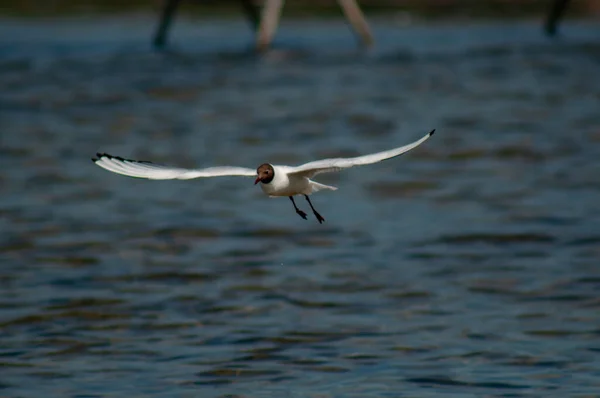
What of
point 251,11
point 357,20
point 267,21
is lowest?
point 251,11

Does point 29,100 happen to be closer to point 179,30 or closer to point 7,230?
point 7,230

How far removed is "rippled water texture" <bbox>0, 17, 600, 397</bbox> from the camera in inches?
382

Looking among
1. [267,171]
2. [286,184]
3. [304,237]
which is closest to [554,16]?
[304,237]

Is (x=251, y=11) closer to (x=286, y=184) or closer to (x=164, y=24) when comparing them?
(x=164, y=24)

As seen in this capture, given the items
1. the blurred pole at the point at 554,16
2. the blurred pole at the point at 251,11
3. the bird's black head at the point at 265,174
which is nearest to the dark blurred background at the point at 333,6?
the blurred pole at the point at 554,16

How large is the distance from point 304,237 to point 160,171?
651 cm

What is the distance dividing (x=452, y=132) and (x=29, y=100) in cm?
869

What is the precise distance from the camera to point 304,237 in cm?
1448

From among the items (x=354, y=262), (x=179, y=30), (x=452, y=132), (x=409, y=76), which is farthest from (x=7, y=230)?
(x=179, y=30)

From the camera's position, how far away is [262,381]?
9.31 m

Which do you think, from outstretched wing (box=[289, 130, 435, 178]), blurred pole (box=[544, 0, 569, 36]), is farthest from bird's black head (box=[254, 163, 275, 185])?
blurred pole (box=[544, 0, 569, 36])

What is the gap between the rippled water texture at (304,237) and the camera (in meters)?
9.71

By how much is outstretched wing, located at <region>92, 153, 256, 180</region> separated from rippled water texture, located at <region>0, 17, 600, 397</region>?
177 cm

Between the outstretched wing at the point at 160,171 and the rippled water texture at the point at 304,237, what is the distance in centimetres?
177
